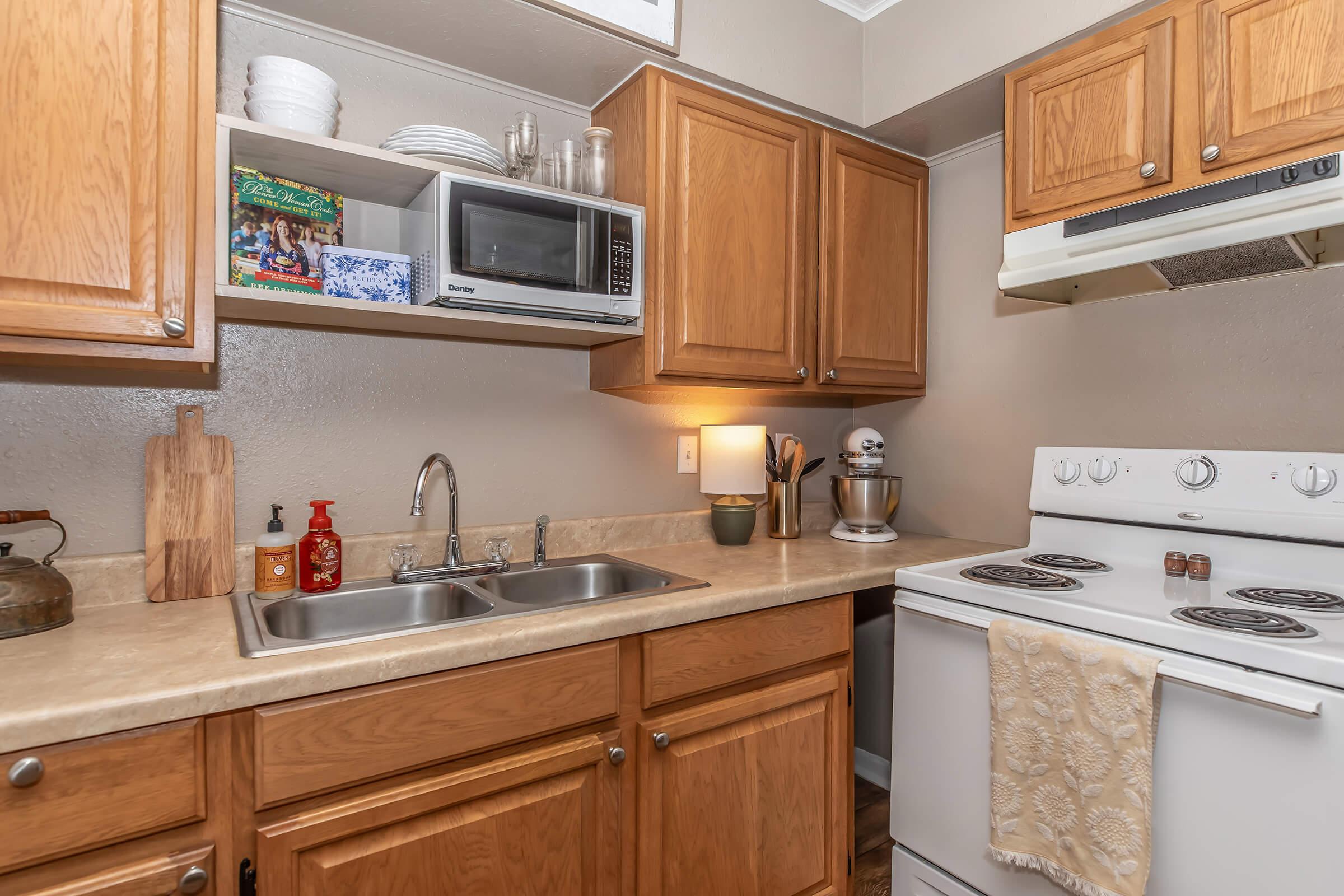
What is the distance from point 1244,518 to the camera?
1481 mm

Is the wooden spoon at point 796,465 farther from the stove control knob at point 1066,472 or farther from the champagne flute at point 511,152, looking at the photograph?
the champagne flute at point 511,152

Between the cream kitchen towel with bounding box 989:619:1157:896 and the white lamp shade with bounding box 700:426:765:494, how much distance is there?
849 mm

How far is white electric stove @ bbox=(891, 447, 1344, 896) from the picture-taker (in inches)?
40.0

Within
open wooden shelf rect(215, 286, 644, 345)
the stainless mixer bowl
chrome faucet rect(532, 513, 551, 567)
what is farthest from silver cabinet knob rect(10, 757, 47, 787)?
the stainless mixer bowl

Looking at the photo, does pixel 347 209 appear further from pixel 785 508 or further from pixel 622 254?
pixel 785 508

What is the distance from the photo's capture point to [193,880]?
0.92 metres

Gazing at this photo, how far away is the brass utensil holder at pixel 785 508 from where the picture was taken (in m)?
2.20

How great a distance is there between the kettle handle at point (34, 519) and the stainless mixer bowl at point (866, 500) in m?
1.95

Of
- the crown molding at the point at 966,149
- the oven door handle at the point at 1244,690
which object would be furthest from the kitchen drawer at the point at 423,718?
the crown molding at the point at 966,149

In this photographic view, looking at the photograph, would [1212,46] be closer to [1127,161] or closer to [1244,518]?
[1127,161]

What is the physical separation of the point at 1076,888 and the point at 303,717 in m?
1.35

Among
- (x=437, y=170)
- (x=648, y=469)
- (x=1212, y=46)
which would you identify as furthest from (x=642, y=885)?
(x=1212, y=46)

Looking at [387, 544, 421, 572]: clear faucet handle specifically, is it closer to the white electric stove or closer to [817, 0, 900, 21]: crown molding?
the white electric stove

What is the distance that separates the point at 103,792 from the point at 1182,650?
162 centimetres
